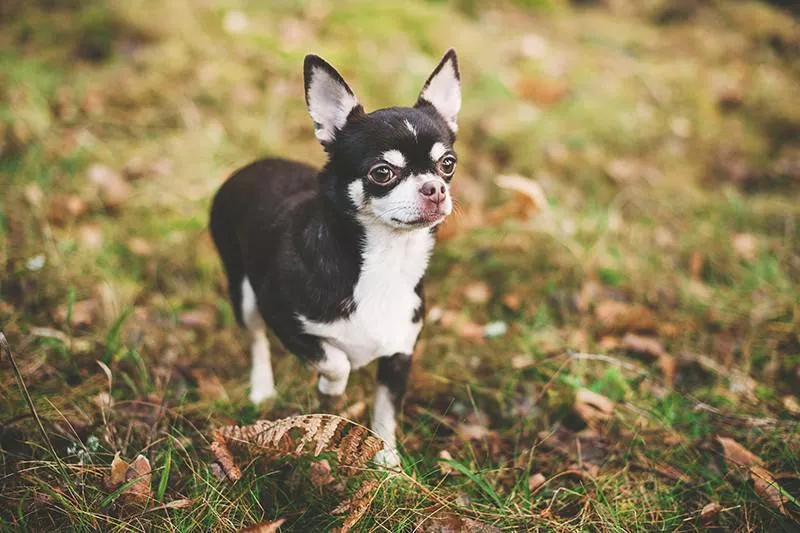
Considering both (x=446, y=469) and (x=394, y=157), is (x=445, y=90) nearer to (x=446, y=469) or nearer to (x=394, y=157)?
(x=394, y=157)

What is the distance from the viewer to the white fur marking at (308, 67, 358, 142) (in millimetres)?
2303

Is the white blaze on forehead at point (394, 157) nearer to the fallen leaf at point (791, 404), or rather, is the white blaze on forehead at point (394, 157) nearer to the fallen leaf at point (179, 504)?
the fallen leaf at point (179, 504)

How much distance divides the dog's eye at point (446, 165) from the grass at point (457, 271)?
0.92 meters

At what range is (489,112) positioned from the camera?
525 cm

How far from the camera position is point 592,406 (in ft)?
8.98

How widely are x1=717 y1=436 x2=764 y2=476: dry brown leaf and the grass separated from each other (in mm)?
38

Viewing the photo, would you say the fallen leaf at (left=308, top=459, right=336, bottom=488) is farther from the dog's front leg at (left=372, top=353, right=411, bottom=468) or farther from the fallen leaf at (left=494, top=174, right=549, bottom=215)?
the fallen leaf at (left=494, top=174, right=549, bottom=215)

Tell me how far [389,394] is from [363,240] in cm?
65

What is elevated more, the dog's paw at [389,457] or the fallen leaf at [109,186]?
the fallen leaf at [109,186]

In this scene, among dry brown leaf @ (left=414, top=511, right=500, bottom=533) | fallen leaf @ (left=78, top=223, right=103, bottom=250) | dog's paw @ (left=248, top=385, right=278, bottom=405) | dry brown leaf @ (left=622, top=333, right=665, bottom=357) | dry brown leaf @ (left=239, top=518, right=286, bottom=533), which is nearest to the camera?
dry brown leaf @ (left=239, top=518, right=286, bottom=533)

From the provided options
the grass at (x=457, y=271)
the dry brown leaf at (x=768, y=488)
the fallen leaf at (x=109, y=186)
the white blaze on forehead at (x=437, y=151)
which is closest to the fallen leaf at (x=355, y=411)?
the grass at (x=457, y=271)

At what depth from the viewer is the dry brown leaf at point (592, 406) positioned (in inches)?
105

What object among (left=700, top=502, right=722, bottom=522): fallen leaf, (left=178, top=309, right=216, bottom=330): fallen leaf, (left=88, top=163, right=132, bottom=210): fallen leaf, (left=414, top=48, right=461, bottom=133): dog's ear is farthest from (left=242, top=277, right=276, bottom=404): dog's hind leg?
(left=700, top=502, right=722, bottom=522): fallen leaf

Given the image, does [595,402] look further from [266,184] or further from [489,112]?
[489,112]
